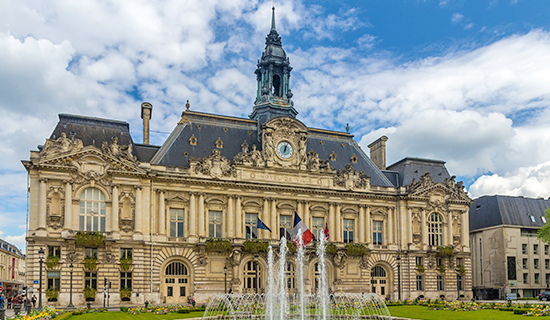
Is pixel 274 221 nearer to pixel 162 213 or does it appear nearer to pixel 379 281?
pixel 162 213

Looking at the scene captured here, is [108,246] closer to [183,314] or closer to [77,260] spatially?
[77,260]

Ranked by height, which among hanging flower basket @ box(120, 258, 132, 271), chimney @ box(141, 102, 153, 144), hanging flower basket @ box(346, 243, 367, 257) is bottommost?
hanging flower basket @ box(120, 258, 132, 271)

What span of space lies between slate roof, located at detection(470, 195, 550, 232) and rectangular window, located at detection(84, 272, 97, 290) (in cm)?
5464

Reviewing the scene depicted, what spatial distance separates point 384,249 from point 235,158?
71.1ft

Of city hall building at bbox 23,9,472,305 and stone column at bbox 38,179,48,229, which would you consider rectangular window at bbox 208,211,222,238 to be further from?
stone column at bbox 38,179,48,229

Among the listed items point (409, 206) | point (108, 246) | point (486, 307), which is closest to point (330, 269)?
point (409, 206)

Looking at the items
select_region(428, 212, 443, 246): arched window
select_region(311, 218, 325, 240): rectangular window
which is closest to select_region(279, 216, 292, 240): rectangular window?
select_region(311, 218, 325, 240): rectangular window

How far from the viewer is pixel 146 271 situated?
5347 centimetres

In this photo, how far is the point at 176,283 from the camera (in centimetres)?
5506

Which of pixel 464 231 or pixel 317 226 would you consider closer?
pixel 317 226

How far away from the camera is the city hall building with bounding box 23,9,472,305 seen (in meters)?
51.4

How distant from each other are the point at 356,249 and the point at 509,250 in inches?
1024

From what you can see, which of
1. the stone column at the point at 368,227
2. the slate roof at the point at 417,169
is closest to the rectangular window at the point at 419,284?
the stone column at the point at 368,227

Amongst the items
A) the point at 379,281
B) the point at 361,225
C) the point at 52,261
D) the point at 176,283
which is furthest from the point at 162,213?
the point at 379,281
